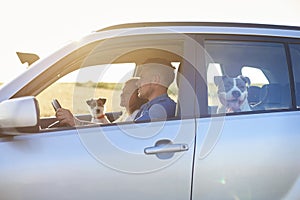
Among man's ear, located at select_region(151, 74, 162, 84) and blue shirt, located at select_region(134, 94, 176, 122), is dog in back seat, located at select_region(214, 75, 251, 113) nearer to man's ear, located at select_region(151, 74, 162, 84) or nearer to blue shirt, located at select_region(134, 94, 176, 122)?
blue shirt, located at select_region(134, 94, 176, 122)

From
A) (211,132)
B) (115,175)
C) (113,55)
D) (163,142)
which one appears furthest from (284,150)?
(113,55)

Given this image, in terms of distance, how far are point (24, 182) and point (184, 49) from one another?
48.0 inches

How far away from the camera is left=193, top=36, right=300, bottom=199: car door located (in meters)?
2.65

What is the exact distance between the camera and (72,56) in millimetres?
2652

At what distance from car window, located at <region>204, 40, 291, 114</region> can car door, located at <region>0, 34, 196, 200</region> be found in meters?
0.30

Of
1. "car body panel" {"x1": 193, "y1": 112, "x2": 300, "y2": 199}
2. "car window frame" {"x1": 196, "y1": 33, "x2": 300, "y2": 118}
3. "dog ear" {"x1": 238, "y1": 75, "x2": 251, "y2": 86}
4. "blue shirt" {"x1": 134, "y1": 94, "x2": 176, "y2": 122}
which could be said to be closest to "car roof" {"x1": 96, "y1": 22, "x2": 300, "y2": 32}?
"car window frame" {"x1": 196, "y1": 33, "x2": 300, "y2": 118}

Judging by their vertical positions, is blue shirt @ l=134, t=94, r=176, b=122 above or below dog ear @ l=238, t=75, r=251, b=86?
below

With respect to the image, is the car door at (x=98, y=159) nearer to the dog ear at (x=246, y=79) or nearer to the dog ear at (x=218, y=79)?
the dog ear at (x=218, y=79)

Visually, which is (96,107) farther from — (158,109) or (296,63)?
(296,63)

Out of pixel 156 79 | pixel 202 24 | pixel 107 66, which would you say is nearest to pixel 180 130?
pixel 156 79

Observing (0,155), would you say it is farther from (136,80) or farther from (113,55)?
(136,80)

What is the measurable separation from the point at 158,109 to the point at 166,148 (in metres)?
0.39

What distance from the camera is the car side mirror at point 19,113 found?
7.72 feet

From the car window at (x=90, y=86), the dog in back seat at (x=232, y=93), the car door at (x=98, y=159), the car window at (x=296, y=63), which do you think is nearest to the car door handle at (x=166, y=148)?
the car door at (x=98, y=159)
